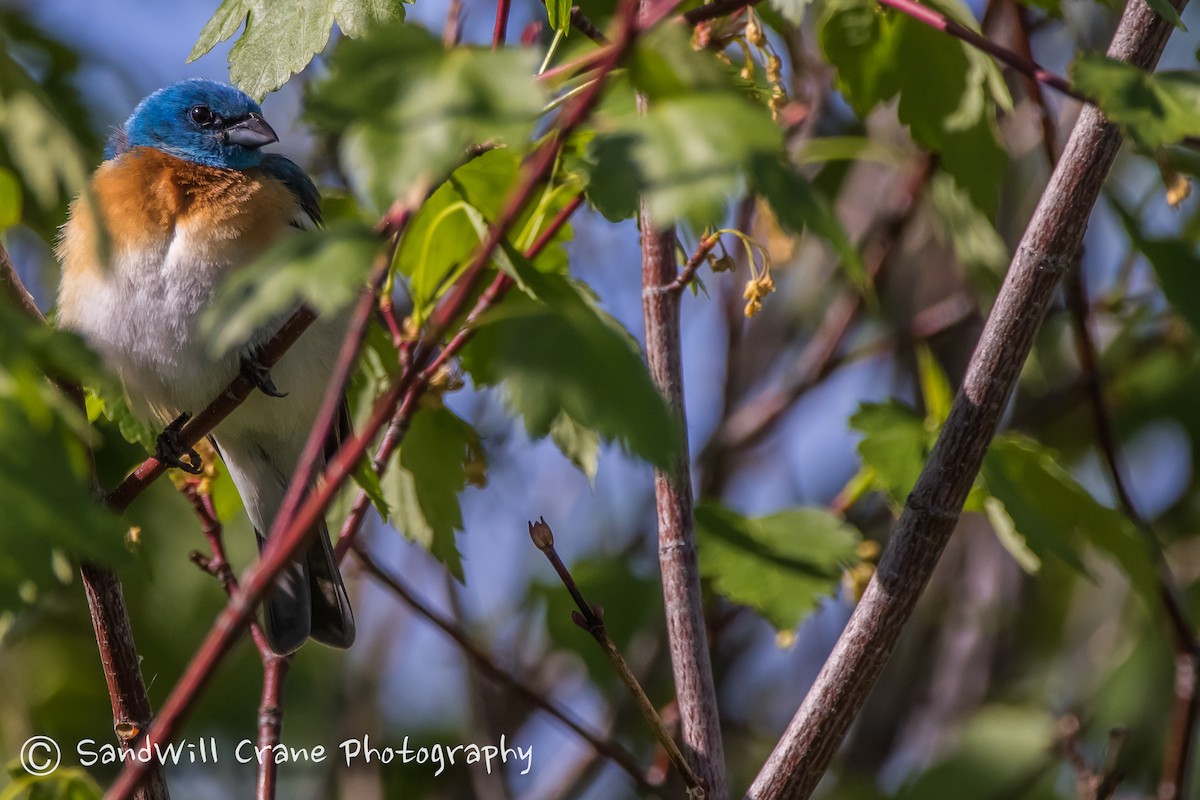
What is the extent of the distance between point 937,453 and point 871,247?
2831 mm

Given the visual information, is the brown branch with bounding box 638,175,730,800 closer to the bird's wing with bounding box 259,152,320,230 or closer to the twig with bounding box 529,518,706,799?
the twig with bounding box 529,518,706,799

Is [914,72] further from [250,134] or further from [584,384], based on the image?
[250,134]

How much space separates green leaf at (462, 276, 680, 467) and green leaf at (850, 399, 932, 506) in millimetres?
1448

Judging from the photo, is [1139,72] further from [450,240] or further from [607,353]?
[450,240]

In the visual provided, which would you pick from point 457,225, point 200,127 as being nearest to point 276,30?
point 457,225

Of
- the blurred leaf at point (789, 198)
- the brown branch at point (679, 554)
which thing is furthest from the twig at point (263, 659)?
the blurred leaf at point (789, 198)

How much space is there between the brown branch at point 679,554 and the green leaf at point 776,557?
0.23 metres

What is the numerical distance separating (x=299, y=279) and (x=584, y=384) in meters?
0.33

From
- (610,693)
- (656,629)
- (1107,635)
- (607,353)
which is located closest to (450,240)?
(607,353)

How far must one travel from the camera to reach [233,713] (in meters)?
Answer: 4.88

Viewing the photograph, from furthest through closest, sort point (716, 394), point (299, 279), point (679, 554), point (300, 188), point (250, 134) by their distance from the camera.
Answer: point (716, 394)
point (250, 134)
point (300, 188)
point (679, 554)
point (299, 279)

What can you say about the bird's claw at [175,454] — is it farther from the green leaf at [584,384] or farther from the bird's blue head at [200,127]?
the green leaf at [584,384]

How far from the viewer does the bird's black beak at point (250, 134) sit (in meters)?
4.02

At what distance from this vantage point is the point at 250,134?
13.2 ft
